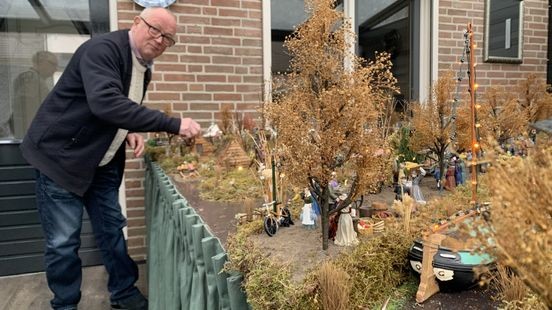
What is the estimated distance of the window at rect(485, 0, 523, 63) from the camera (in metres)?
4.13

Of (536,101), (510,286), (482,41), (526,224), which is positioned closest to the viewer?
(526,224)

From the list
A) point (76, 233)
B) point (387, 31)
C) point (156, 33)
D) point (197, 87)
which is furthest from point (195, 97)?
point (387, 31)

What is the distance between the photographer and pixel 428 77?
4.06 meters

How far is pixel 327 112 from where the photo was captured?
997mm

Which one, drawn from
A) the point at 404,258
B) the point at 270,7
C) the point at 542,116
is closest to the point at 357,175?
the point at 404,258

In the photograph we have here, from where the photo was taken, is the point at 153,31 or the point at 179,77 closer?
the point at 153,31

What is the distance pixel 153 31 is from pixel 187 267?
3.79 feet

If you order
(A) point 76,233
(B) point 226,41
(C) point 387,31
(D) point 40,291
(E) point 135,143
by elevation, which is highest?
(C) point 387,31

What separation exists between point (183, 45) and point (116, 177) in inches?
55.4

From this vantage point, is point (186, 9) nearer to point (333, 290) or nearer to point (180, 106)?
point (180, 106)

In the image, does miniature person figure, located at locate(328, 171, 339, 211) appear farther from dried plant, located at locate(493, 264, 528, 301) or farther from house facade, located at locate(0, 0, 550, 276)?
house facade, located at locate(0, 0, 550, 276)

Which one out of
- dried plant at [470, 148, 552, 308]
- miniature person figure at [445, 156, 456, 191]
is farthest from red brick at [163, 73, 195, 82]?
dried plant at [470, 148, 552, 308]

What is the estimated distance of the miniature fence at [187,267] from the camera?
101 cm

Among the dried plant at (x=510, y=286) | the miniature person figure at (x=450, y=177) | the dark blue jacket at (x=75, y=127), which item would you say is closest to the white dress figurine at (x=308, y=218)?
the dried plant at (x=510, y=286)
